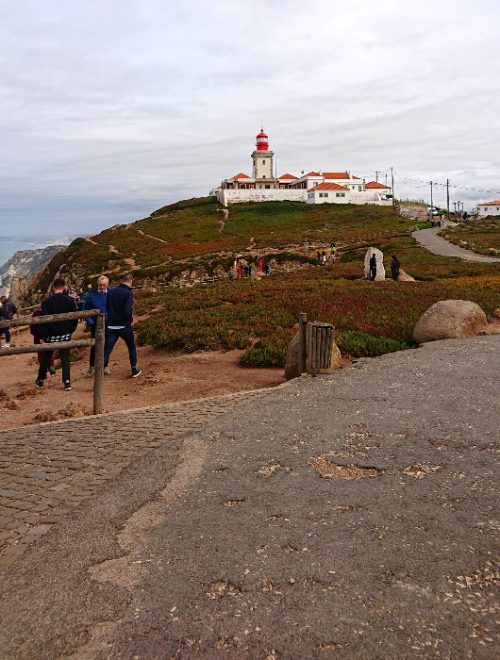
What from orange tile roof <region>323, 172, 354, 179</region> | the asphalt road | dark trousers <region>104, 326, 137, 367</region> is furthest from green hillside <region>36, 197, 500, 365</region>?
orange tile roof <region>323, 172, 354, 179</region>

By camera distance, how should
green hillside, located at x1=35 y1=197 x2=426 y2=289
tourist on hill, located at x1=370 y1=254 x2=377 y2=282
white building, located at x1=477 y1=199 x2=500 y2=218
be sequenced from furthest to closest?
white building, located at x1=477 y1=199 x2=500 y2=218 < green hillside, located at x1=35 y1=197 x2=426 y2=289 < tourist on hill, located at x1=370 y1=254 x2=377 y2=282

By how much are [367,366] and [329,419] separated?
4.10 meters

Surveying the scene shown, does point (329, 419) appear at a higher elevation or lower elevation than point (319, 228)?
lower

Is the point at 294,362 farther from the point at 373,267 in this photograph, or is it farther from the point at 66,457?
the point at 373,267

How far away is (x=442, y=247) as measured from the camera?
55.1 m

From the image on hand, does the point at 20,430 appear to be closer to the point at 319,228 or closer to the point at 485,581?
the point at 485,581

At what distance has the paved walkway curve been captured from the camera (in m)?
46.3

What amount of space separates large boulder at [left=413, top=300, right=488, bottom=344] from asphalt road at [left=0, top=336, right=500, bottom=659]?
7894mm

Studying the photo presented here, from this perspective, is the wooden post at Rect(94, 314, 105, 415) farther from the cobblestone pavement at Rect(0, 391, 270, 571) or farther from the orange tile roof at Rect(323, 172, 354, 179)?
the orange tile roof at Rect(323, 172, 354, 179)

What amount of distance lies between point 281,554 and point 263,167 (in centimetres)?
12574

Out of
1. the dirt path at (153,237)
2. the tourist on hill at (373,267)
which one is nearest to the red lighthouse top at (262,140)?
the dirt path at (153,237)

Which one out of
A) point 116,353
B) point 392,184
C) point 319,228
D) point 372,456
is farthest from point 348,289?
point 392,184

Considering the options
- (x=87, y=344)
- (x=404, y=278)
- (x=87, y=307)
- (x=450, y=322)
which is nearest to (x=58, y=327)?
(x=87, y=307)

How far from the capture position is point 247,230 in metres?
85.8
